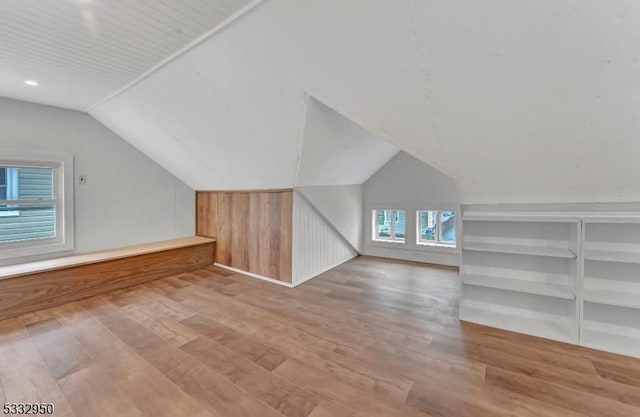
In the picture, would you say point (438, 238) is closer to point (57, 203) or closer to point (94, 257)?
point (94, 257)

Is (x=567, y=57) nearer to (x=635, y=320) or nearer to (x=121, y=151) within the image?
(x=635, y=320)

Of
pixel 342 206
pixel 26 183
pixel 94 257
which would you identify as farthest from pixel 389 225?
pixel 26 183

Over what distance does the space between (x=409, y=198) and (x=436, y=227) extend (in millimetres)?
594

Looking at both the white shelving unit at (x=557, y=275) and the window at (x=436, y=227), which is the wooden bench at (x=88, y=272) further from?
the white shelving unit at (x=557, y=275)

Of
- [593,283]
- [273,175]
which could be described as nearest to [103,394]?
[273,175]

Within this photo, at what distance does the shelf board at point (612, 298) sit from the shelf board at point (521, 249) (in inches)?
11.0

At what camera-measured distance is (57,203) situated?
3174 mm

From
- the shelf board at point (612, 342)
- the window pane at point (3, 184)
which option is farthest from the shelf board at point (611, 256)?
the window pane at point (3, 184)

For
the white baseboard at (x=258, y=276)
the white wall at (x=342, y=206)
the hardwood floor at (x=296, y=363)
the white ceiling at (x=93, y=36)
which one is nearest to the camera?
the hardwood floor at (x=296, y=363)

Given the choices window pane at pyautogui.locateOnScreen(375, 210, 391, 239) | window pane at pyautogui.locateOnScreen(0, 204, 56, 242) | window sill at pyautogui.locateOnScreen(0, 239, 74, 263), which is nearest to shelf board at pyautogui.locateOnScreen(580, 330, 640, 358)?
window pane at pyautogui.locateOnScreen(375, 210, 391, 239)

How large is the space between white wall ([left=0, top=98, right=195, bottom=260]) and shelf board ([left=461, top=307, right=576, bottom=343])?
4081 mm

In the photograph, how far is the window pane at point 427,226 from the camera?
165 inches

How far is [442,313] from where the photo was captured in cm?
245

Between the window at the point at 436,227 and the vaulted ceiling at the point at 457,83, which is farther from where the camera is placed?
the window at the point at 436,227
